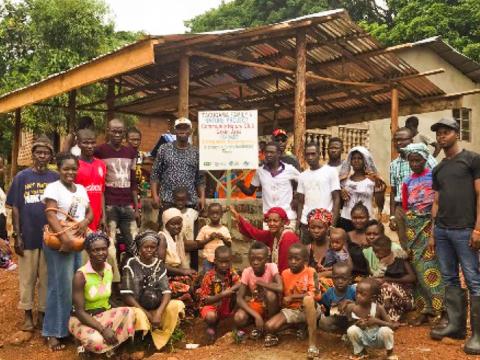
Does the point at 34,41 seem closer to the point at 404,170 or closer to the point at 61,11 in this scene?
the point at 61,11

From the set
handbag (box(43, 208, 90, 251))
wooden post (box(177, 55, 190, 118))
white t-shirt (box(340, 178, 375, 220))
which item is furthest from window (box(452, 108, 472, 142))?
handbag (box(43, 208, 90, 251))

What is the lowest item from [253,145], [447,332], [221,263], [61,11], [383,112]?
[447,332]

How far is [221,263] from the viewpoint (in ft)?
17.1

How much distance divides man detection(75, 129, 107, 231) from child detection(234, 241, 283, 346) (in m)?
1.59

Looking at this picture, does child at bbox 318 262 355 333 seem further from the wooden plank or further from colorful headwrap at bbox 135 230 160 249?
the wooden plank

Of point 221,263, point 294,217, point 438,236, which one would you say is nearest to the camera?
point 438,236

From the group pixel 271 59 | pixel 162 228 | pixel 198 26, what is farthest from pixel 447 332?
pixel 198 26

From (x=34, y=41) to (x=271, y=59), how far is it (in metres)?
9.01

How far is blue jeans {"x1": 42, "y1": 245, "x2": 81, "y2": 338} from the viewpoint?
4.99 meters

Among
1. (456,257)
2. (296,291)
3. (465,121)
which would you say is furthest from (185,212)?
(465,121)

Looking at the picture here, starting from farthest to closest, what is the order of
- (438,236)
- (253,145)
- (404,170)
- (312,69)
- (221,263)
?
(312,69), (253,145), (404,170), (221,263), (438,236)

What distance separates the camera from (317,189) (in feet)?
19.0

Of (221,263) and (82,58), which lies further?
(82,58)

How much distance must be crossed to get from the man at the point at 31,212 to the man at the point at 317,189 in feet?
8.29
